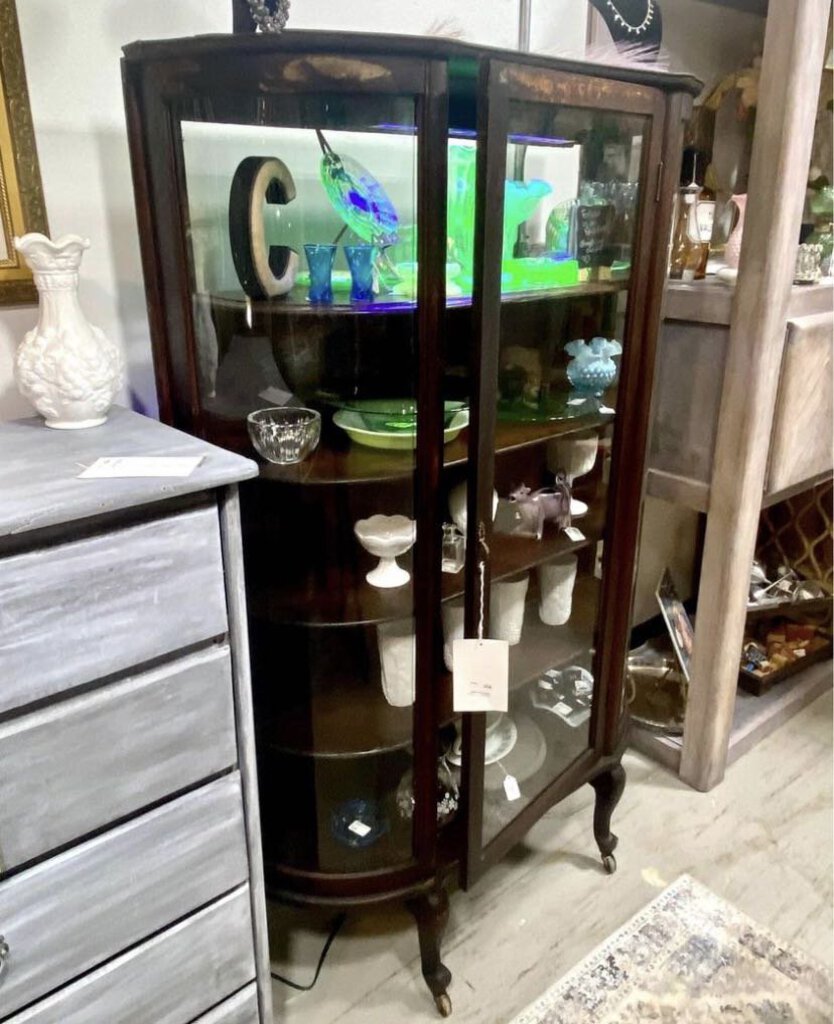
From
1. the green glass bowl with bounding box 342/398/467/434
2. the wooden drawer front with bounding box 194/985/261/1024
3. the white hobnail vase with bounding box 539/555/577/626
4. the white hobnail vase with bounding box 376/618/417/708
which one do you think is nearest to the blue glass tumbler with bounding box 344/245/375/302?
the green glass bowl with bounding box 342/398/467/434

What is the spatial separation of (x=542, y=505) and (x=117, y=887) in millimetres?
864

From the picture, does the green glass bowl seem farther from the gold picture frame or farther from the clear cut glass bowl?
the gold picture frame

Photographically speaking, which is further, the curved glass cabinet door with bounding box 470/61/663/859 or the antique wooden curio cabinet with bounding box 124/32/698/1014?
the curved glass cabinet door with bounding box 470/61/663/859

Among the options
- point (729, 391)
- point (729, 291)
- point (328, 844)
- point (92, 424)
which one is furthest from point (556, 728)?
point (92, 424)

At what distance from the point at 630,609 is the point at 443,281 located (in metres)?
0.76

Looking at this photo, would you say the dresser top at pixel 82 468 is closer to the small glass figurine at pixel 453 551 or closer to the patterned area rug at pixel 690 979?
the small glass figurine at pixel 453 551

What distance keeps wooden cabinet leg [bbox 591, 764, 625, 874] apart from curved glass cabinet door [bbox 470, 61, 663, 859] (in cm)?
10

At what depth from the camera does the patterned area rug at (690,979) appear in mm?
1379

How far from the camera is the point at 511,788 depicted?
4.79 feet

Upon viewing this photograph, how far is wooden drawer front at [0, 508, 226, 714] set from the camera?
81 cm

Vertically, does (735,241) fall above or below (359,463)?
above

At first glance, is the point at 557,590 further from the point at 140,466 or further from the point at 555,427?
the point at 140,466

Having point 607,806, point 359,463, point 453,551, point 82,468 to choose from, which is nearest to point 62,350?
point 82,468

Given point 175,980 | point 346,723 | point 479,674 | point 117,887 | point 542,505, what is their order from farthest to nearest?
point 542,505, point 346,723, point 479,674, point 175,980, point 117,887
